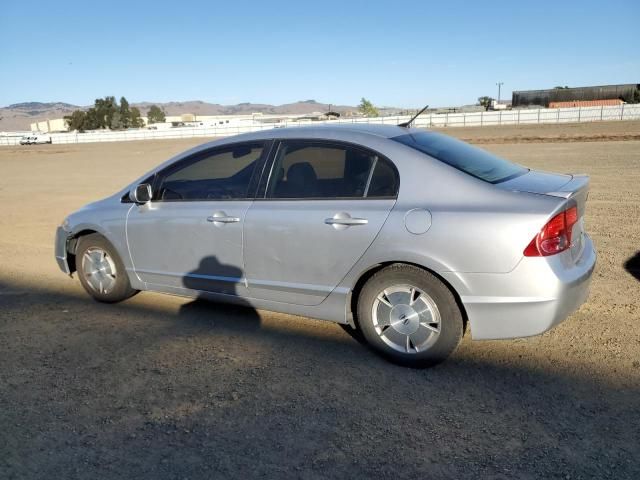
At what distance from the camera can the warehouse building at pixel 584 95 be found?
7162 centimetres

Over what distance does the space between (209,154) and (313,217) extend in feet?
4.21

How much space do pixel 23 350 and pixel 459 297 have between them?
11.0ft

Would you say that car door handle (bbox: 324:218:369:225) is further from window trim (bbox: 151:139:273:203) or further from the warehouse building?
the warehouse building

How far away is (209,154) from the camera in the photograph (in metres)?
4.63

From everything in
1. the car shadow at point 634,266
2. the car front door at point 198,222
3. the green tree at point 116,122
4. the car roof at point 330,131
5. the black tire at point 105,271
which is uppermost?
the green tree at point 116,122

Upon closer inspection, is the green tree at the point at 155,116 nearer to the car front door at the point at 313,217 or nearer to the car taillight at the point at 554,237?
the car front door at the point at 313,217

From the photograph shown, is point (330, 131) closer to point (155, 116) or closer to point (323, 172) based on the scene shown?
point (323, 172)

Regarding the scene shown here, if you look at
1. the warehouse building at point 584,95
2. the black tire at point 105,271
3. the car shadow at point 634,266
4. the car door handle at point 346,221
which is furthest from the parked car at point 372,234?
the warehouse building at point 584,95

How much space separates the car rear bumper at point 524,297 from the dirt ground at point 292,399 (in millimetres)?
391

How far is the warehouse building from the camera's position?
71625 millimetres

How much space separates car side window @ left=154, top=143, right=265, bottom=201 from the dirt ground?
1.11m

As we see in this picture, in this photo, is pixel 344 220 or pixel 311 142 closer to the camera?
pixel 344 220

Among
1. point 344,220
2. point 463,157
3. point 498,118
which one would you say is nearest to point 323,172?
point 344,220

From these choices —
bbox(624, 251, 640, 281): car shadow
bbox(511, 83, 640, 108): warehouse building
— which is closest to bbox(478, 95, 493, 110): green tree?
bbox(511, 83, 640, 108): warehouse building
